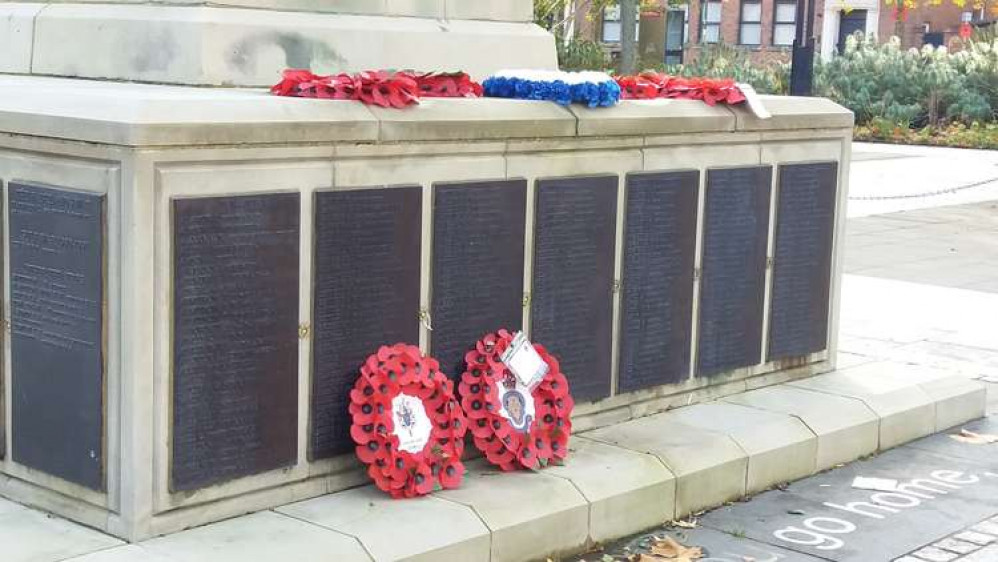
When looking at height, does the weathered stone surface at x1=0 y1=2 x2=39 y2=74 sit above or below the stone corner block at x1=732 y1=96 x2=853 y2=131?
above

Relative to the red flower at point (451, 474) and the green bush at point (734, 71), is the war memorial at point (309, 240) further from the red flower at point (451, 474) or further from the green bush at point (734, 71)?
the green bush at point (734, 71)

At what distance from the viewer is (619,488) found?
6.68 metres

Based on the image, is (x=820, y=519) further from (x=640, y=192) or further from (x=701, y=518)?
(x=640, y=192)

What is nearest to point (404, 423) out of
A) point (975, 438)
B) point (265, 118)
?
point (265, 118)

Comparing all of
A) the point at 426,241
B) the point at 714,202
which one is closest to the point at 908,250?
the point at 714,202

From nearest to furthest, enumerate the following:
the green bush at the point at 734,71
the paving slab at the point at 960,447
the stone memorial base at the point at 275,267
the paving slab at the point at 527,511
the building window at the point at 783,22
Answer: the stone memorial base at the point at 275,267
the paving slab at the point at 527,511
the paving slab at the point at 960,447
the green bush at the point at 734,71
the building window at the point at 783,22

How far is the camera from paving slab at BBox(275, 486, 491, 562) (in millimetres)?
5703

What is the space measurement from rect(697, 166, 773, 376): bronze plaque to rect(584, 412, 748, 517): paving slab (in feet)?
2.65

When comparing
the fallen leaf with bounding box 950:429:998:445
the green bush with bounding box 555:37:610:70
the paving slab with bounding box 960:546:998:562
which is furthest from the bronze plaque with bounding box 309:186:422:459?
the green bush with bounding box 555:37:610:70

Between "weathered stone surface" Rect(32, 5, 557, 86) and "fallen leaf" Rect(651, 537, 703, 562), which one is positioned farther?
"weathered stone surface" Rect(32, 5, 557, 86)

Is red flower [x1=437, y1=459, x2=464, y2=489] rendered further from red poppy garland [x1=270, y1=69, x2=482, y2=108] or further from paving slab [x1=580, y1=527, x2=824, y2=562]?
red poppy garland [x1=270, y1=69, x2=482, y2=108]

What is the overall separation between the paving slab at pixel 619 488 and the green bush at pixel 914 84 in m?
29.1

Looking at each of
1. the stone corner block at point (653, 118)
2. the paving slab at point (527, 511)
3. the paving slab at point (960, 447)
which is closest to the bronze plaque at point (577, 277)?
the stone corner block at point (653, 118)

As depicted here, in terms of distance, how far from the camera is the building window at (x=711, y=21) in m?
56.6
